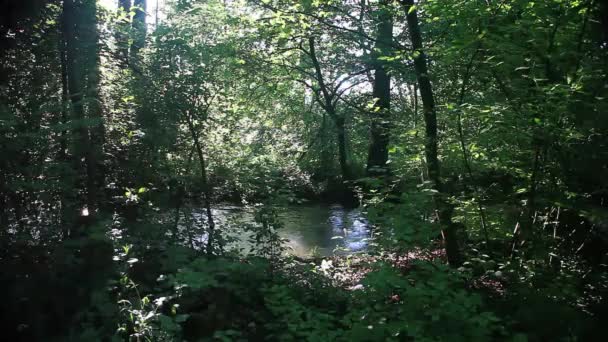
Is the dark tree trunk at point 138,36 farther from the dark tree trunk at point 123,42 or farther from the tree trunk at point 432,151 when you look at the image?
the tree trunk at point 432,151

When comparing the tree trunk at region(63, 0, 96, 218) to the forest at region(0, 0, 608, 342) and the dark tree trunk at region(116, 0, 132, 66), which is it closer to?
the forest at region(0, 0, 608, 342)

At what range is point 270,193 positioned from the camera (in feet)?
18.7

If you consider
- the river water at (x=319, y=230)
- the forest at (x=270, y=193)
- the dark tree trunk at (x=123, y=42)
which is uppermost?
the dark tree trunk at (x=123, y=42)

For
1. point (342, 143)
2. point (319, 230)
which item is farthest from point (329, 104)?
point (319, 230)

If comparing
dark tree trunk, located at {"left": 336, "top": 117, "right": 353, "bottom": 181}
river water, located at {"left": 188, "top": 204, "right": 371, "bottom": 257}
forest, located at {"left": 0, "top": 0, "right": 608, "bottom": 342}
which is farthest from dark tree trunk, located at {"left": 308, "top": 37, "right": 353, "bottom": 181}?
forest, located at {"left": 0, "top": 0, "right": 608, "bottom": 342}

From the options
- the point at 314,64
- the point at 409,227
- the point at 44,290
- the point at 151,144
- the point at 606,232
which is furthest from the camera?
the point at 314,64

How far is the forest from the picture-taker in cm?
373

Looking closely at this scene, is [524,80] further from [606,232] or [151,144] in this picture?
[151,144]

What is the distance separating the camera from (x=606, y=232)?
4906 millimetres

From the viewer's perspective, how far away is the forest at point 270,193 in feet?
12.2

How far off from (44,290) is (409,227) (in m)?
3.46

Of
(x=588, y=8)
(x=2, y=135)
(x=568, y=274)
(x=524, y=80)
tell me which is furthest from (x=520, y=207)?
(x=2, y=135)

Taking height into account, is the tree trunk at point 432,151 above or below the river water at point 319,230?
above

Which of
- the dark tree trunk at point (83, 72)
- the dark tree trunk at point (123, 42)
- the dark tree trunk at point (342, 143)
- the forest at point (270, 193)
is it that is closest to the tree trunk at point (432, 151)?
the forest at point (270, 193)
